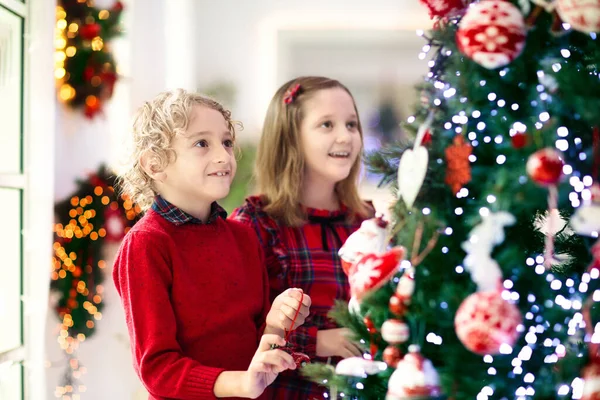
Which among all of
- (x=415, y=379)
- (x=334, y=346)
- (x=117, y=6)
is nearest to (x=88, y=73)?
(x=117, y=6)

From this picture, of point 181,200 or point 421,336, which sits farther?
point 181,200

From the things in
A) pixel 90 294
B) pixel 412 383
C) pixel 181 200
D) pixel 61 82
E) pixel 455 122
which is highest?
pixel 61 82

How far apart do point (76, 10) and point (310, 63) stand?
1568 millimetres

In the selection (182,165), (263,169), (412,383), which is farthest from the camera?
(263,169)

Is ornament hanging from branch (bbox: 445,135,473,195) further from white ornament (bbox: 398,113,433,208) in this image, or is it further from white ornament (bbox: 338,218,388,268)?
white ornament (bbox: 338,218,388,268)

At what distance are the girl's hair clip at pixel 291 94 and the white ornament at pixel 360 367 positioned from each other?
1.07m

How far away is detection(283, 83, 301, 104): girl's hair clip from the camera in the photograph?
2041 mm

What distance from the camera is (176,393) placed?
140 cm

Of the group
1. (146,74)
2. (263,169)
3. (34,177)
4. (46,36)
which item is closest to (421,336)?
(263,169)

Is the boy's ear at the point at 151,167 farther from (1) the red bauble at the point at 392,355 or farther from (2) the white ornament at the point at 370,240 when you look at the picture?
(1) the red bauble at the point at 392,355

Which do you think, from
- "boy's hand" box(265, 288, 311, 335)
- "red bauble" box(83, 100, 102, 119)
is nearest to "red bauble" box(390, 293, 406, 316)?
"boy's hand" box(265, 288, 311, 335)

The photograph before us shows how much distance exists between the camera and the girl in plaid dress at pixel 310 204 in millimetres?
1801

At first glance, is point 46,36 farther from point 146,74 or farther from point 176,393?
point 176,393

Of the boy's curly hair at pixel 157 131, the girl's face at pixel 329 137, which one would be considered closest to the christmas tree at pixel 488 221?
the boy's curly hair at pixel 157 131
